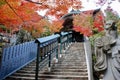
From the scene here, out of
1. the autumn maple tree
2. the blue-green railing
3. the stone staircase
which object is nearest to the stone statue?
the blue-green railing

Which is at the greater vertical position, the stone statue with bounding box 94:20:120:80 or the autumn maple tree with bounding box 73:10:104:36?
the autumn maple tree with bounding box 73:10:104:36

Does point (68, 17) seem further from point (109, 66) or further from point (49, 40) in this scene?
point (109, 66)

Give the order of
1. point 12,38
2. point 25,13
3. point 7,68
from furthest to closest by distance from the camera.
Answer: point 12,38 → point 25,13 → point 7,68

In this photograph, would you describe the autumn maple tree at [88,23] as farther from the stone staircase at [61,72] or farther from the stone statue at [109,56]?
the stone statue at [109,56]

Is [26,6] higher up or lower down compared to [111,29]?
higher up

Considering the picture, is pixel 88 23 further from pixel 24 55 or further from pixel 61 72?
pixel 61 72

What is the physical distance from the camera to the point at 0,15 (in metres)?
11.5

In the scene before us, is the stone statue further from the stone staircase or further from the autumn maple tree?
the autumn maple tree

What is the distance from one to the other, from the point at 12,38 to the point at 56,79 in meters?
11.4

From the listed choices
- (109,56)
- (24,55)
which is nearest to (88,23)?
(24,55)

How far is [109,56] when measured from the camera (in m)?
4.43

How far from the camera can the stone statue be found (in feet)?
14.1

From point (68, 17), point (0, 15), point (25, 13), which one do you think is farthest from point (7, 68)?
point (68, 17)

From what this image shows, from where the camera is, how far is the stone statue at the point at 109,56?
4312mm
